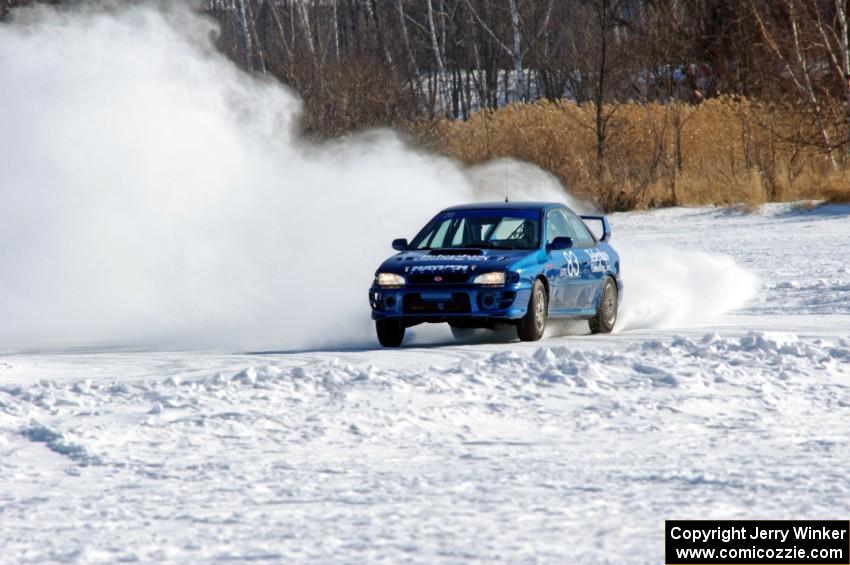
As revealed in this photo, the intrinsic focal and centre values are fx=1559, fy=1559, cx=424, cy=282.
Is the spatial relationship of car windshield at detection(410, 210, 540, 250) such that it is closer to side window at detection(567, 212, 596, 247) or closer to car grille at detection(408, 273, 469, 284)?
side window at detection(567, 212, 596, 247)

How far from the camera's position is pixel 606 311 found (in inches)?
603

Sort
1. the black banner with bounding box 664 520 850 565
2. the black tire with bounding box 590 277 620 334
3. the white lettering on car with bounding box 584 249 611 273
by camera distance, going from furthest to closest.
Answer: the black tire with bounding box 590 277 620 334
the white lettering on car with bounding box 584 249 611 273
the black banner with bounding box 664 520 850 565

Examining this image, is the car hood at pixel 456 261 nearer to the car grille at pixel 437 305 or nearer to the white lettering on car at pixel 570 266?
the car grille at pixel 437 305

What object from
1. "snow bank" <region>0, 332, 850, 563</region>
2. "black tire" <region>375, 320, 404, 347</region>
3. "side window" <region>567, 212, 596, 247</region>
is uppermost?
"side window" <region>567, 212, 596, 247</region>

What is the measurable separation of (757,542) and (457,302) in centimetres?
720

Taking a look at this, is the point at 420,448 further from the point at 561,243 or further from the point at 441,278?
the point at 561,243

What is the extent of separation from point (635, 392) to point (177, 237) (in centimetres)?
1305

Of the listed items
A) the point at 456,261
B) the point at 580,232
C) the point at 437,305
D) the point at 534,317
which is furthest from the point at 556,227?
the point at 437,305

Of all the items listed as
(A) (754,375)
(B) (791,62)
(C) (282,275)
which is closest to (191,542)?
(A) (754,375)

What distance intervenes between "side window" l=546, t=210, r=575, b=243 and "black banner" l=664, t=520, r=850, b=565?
7.98 m

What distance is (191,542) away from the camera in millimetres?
6457

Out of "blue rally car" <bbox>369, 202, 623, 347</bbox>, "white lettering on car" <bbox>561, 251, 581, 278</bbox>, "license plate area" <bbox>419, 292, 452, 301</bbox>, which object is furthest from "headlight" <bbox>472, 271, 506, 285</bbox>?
"white lettering on car" <bbox>561, 251, 581, 278</bbox>

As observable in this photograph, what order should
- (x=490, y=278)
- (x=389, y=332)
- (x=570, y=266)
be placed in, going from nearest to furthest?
(x=490, y=278), (x=389, y=332), (x=570, y=266)

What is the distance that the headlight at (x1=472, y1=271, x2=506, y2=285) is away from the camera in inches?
525
